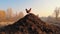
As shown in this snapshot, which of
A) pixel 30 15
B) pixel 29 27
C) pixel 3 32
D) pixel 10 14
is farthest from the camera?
pixel 10 14

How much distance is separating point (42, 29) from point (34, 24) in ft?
3.35

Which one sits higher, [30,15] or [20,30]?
[30,15]

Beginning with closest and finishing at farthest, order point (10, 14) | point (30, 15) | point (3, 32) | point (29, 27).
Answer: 1. point (3, 32)
2. point (29, 27)
3. point (30, 15)
4. point (10, 14)

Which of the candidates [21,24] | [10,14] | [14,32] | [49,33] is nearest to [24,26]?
[21,24]

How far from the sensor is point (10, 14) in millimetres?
68062

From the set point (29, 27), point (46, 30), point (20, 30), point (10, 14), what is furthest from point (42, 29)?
point (10, 14)

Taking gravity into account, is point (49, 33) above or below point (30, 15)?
below

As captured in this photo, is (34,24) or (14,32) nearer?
(14,32)

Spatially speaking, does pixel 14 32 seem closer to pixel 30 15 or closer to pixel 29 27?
pixel 29 27

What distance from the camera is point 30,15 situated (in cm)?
1669

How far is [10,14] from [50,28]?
5350 centimetres

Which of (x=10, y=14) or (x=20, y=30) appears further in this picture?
(x=10, y=14)

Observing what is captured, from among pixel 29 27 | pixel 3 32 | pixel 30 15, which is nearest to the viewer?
pixel 3 32

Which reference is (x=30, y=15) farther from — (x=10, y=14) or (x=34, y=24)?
(x=10, y=14)
